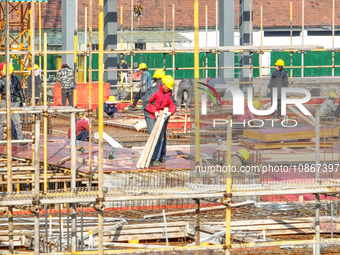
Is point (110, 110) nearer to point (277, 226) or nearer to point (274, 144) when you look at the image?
point (277, 226)

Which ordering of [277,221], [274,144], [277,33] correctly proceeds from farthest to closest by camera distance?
[277,33] < [277,221] < [274,144]

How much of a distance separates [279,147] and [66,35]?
67.8ft

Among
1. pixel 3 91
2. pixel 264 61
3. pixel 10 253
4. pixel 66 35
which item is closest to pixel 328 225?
pixel 10 253

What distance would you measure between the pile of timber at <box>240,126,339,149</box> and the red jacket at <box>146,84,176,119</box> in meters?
2.73

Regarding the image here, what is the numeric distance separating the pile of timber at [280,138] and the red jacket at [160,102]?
2731 mm

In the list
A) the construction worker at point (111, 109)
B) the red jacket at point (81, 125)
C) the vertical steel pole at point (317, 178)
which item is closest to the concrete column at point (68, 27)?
the construction worker at point (111, 109)

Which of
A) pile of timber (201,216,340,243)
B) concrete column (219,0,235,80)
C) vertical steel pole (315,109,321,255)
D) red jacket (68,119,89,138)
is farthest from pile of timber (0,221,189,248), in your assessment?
concrete column (219,0,235,80)

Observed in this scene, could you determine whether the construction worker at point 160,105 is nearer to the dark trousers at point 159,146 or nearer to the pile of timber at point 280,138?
the dark trousers at point 159,146

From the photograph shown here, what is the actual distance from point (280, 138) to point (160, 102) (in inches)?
150

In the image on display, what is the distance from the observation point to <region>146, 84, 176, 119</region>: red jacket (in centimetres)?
1442

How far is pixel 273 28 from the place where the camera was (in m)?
47.8

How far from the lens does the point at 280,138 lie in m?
11.0

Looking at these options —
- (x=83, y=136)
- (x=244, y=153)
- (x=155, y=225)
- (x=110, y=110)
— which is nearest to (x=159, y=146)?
(x=155, y=225)

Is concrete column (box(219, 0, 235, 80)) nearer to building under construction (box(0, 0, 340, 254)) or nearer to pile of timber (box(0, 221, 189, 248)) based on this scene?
building under construction (box(0, 0, 340, 254))
